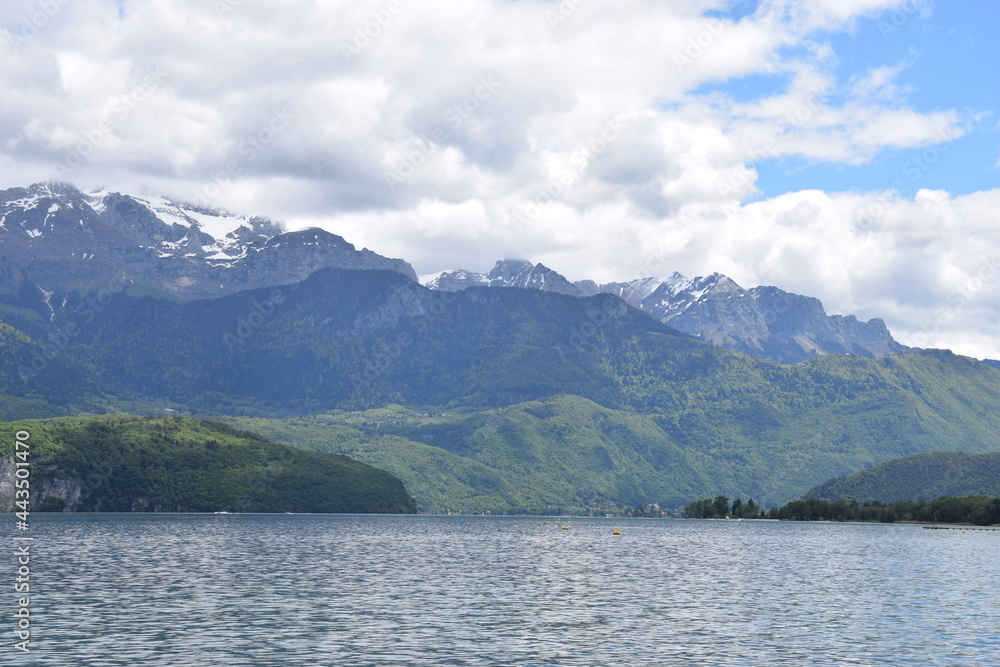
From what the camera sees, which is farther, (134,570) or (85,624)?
(134,570)

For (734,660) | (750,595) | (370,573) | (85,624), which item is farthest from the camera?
(370,573)

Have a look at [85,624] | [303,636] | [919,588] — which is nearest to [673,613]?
[303,636]

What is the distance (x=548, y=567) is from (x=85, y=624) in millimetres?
92249

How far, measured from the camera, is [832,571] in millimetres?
161375

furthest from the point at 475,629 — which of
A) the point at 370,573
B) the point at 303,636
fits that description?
the point at 370,573

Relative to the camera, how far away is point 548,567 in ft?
543

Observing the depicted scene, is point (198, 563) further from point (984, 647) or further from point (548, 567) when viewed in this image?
point (984, 647)

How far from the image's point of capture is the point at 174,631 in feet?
279

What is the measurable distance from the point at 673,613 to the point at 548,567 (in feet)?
211

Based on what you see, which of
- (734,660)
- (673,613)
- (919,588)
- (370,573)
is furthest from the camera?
(370,573)

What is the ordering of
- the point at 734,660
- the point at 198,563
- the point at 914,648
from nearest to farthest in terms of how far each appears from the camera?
the point at 734,660
the point at 914,648
the point at 198,563

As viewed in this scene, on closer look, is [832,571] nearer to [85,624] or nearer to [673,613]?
[673,613]

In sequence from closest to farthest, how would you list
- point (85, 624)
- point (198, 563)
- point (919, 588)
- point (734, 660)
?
1. point (734, 660)
2. point (85, 624)
3. point (919, 588)
4. point (198, 563)

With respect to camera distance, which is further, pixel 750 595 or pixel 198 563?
pixel 198 563
